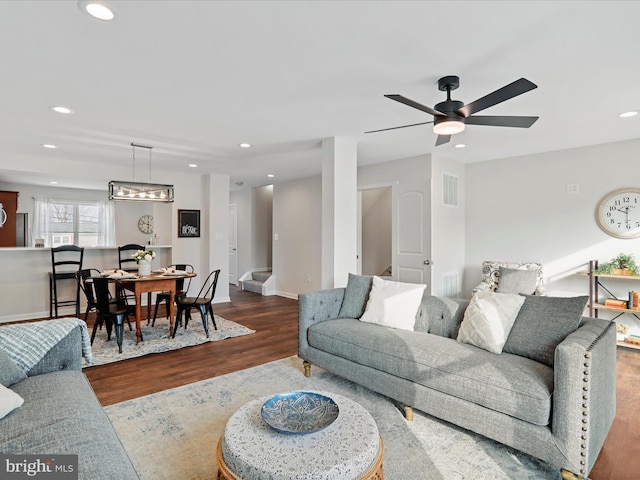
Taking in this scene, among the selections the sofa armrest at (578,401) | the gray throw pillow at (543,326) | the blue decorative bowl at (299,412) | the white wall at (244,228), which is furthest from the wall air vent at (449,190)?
the white wall at (244,228)

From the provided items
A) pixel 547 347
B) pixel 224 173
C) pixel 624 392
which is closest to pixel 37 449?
pixel 547 347

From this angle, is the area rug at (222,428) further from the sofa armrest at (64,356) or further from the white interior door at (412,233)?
the white interior door at (412,233)

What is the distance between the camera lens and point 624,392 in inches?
117

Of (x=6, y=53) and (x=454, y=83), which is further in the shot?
(x=454, y=83)

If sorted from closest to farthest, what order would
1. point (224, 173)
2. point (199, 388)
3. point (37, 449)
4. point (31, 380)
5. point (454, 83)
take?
point (37, 449)
point (31, 380)
point (454, 83)
point (199, 388)
point (224, 173)

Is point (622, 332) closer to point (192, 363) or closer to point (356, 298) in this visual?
point (356, 298)

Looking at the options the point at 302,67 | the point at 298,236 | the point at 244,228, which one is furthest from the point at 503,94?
the point at 244,228

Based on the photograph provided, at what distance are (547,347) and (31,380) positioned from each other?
9.71 ft

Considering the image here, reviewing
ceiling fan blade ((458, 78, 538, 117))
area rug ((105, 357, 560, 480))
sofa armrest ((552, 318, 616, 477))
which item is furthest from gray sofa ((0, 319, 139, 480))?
ceiling fan blade ((458, 78, 538, 117))

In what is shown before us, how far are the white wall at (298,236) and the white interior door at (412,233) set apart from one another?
177 cm

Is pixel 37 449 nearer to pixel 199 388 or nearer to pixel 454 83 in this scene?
pixel 199 388

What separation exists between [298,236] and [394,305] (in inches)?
172

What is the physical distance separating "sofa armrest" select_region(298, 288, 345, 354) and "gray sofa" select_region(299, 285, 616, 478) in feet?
0.60

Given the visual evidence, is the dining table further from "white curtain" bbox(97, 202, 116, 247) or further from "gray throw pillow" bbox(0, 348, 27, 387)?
"white curtain" bbox(97, 202, 116, 247)
